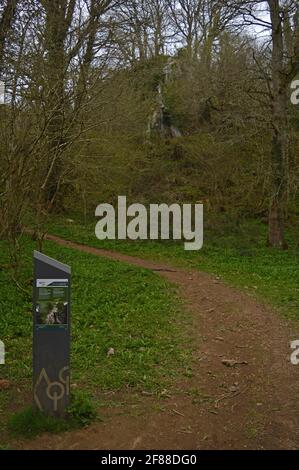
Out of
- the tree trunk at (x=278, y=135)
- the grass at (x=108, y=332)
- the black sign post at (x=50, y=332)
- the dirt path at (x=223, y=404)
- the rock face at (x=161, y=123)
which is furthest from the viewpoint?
the rock face at (x=161, y=123)

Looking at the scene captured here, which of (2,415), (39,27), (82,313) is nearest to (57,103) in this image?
(39,27)

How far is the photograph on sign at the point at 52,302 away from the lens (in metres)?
A: 4.68

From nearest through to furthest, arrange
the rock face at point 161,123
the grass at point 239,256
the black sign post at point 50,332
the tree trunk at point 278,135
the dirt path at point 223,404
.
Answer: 1. the dirt path at point 223,404
2. the black sign post at point 50,332
3. the grass at point 239,256
4. the tree trunk at point 278,135
5. the rock face at point 161,123

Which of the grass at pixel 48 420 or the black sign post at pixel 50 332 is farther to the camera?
the black sign post at pixel 50 332

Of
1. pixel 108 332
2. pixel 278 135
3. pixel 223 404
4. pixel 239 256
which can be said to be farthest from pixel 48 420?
pixel 278 135

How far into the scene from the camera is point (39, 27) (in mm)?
11383

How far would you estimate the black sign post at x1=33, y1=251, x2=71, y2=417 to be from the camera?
4.68 m

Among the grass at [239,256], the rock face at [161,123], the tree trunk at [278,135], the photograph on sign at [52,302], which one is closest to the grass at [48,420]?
the photograph on sign at [52,302]

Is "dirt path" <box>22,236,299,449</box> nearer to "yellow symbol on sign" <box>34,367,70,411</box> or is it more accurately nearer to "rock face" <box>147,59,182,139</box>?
"yellow symbol on sign" <box>34,367,70,411</box>

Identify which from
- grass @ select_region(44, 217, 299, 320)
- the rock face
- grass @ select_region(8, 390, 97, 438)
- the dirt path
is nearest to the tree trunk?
grass @ select_region(44, 217, 299, 320)

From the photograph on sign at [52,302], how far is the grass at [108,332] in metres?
1.05

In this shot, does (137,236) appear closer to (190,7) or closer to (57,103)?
(57,103)

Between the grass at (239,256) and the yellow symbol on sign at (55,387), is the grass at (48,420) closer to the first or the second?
the yellow symbol on sign at (55,387)

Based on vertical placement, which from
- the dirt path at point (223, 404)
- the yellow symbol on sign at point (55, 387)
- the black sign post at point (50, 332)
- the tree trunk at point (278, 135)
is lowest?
the dirt path at point (223, 404)
